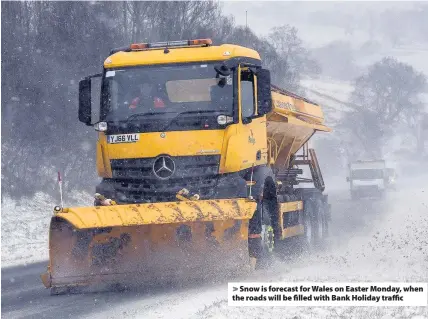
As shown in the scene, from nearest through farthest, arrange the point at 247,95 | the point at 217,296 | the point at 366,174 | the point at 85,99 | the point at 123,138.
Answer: the point at 217,296 < the point at 123,138 < the point at 247,95 < the point at 85,99 < the point at 366,174

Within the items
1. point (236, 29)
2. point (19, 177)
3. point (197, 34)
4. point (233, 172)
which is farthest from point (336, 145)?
point (233, 172)

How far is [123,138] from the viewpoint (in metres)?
11.4

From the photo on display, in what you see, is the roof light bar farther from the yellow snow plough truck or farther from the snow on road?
the snow on road

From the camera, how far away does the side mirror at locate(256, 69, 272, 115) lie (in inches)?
448

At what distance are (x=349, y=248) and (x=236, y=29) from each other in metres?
35.3

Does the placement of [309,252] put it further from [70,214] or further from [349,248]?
[70,214]

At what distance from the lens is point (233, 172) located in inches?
444

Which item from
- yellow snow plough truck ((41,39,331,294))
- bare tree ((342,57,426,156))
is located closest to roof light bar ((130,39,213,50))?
yellow snow plough truck ((41,39,331,294))

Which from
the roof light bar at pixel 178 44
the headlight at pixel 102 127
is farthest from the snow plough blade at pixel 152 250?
the roof light bar at pixel 178 44

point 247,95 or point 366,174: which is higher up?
point 247,95

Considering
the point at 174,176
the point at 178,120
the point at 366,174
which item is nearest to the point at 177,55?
the point at 178,120

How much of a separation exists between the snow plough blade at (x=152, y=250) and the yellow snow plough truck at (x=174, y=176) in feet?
0.04

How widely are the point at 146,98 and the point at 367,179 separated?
35.3 metres

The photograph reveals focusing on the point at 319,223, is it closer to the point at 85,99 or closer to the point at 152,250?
the point at 85,99
